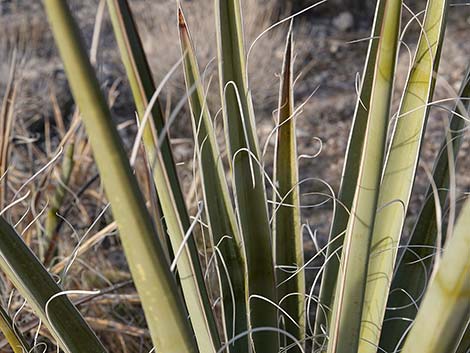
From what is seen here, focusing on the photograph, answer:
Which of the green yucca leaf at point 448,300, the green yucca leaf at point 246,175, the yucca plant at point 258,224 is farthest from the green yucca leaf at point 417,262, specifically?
the green yucca leaf at point 448,300

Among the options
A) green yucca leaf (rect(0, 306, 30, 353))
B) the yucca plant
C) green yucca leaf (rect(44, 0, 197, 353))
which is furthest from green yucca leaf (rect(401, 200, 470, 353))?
green yucca leaf (rect(0, 306, 30, 353))

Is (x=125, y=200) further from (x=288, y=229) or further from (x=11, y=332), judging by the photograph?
(x=288, y=229)

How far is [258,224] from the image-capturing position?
767 mm

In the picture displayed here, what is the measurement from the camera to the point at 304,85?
3.26 metres

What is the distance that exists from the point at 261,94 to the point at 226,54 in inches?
85.7

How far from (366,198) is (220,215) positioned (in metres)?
0.24

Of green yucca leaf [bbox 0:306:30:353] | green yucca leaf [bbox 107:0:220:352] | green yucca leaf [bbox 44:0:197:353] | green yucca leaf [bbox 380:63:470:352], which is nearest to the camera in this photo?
green yucca leaf [bbox 44:0:197:353]

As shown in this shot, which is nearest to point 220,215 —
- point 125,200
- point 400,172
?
point 400,172

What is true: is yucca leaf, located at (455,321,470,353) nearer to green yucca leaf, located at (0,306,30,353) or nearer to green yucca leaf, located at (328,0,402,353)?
green yucca leaf, located at (328,0,402,353)

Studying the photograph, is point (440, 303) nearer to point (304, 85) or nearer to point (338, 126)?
point (338, 126)

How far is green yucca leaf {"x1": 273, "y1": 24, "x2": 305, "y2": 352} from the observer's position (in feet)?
2.81

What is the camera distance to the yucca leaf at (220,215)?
78 centimetres

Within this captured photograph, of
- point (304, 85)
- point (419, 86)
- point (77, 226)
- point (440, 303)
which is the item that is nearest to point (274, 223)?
point (419, 86)

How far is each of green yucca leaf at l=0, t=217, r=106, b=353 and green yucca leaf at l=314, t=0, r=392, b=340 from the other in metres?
0.27
